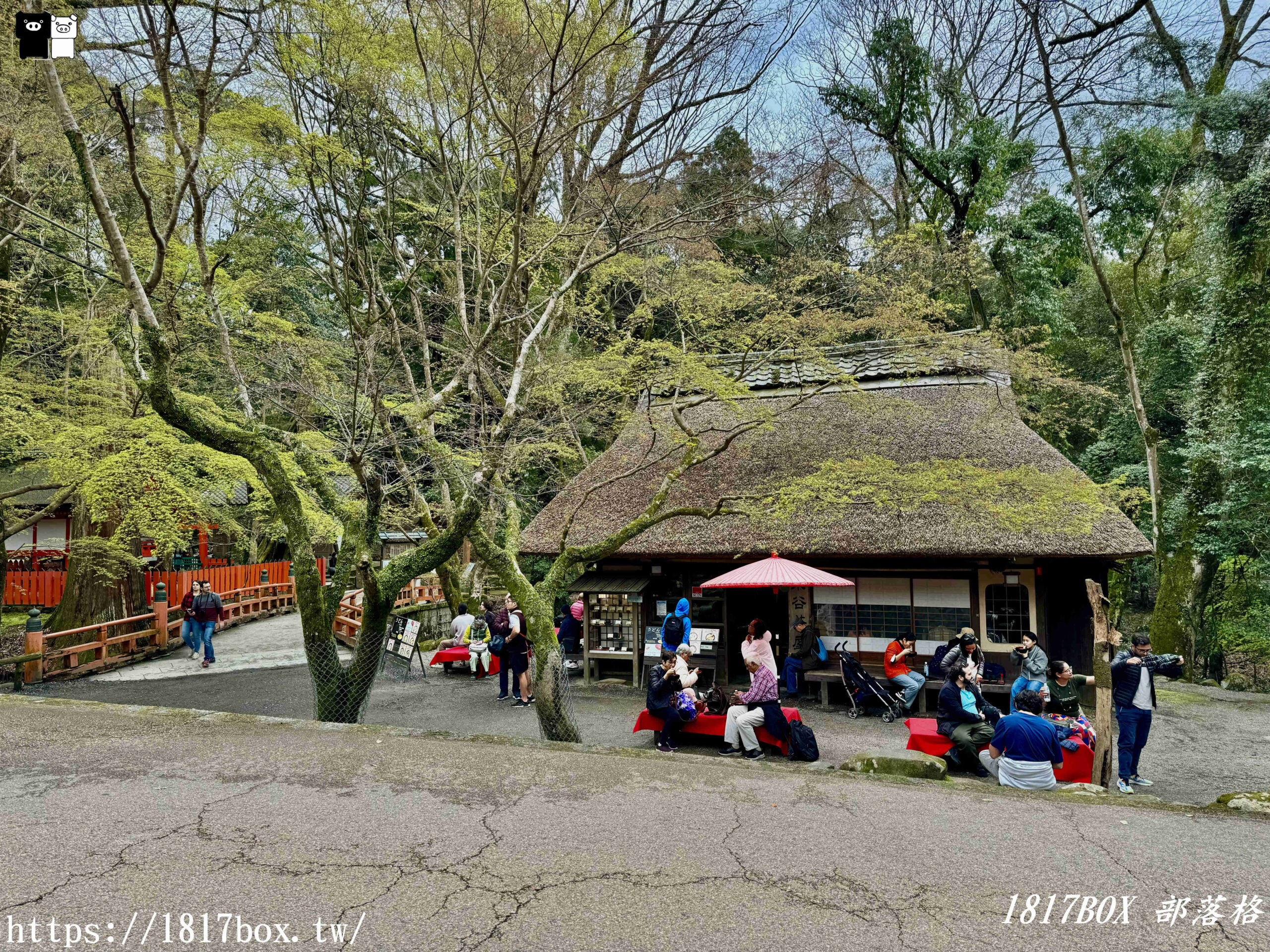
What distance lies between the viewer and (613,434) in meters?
19.0

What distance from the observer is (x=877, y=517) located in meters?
11.9

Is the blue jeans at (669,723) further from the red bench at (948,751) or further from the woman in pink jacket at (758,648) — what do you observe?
the red bench at (948,751)

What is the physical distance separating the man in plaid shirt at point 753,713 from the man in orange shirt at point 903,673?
3346 millimetres

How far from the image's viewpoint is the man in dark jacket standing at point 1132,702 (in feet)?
25.2

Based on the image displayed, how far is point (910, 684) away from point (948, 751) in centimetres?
283

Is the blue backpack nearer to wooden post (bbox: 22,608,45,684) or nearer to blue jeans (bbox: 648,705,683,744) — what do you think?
blue jeans (bbox: 648,705,683,744)

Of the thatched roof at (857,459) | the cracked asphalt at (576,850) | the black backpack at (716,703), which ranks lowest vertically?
the black backpack at (716,703)

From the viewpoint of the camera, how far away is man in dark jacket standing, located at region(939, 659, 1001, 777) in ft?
25.5

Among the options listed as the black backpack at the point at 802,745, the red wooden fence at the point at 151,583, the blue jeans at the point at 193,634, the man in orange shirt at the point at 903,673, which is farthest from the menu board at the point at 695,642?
the red wooden fence at the point at 151,583

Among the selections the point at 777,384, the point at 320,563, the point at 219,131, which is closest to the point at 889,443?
the point at 777,384

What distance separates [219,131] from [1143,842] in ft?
38.0

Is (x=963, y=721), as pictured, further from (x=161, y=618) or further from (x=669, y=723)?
(x=161, y=618)

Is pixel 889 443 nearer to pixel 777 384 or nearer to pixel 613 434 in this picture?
pixel 777 384

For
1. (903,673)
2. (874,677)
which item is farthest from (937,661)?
(874,677)
